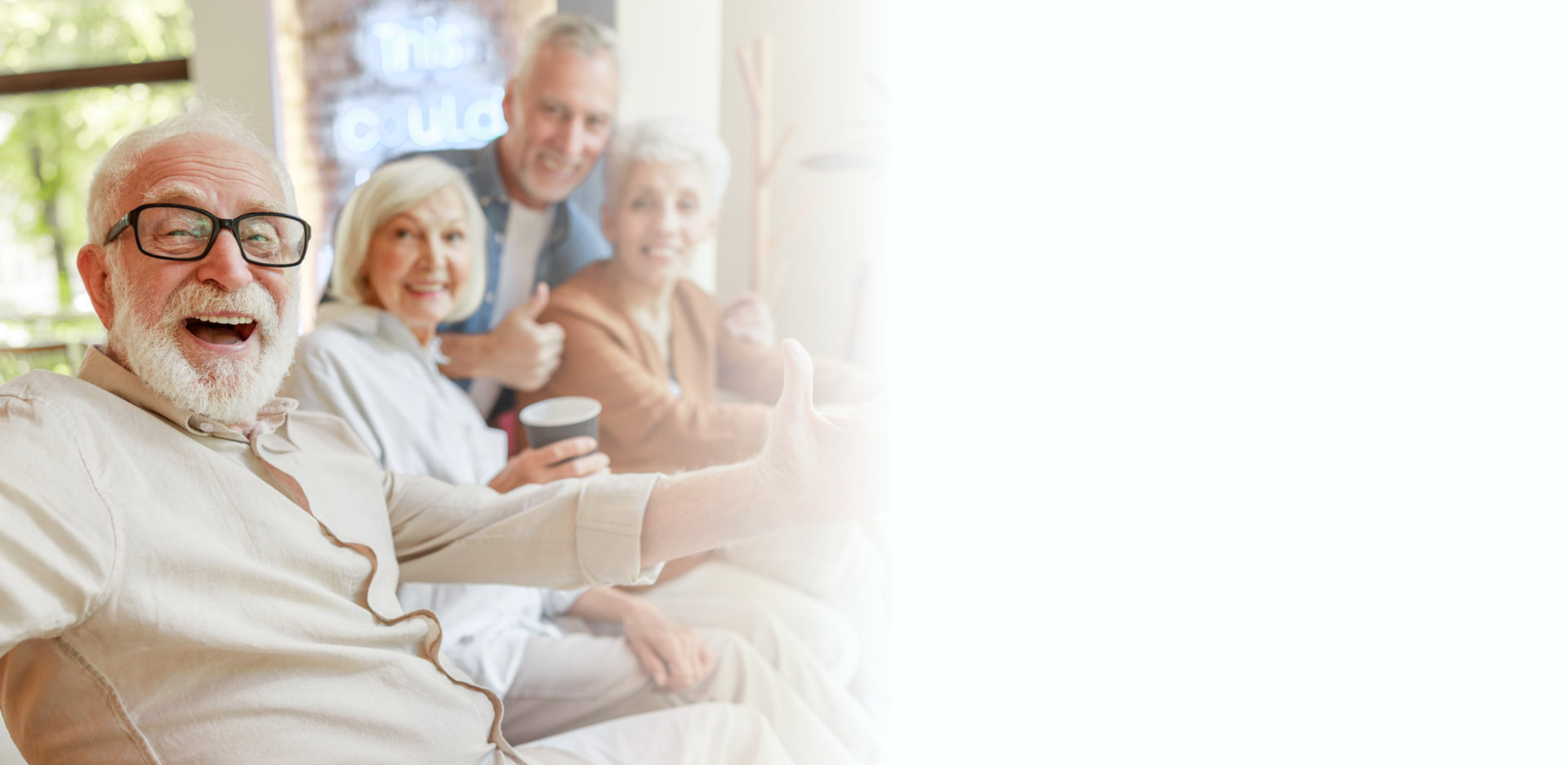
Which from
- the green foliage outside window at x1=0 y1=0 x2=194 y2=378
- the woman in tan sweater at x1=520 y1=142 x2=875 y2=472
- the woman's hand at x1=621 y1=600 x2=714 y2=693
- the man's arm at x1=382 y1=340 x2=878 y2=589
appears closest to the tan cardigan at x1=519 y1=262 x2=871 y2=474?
the woman in tan sweater at x1=520 y1=142 x2=875 y2=472

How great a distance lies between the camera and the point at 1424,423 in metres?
1.15

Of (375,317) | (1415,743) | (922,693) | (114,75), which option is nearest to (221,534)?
(375,317)

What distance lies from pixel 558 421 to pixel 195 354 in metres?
0.78

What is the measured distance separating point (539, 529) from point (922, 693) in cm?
72

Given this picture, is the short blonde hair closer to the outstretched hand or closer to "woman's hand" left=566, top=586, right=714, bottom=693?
"woman's hand" left=566, top=586, right=714, bottom=693

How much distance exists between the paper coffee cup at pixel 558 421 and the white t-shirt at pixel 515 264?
195 millimetres

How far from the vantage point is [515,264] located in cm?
195

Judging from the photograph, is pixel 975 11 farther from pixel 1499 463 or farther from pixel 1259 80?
pixel 1499 463

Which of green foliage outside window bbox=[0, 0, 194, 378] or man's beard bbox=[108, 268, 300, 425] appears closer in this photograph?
man's beard bbox=[108, 268, 300, 425]

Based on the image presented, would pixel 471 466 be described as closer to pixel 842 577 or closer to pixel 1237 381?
pixel 842 577

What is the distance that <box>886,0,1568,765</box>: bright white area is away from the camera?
1.12m

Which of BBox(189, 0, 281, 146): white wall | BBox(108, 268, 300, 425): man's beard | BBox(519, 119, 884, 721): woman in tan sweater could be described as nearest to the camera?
BBox(108, 268, 300, 425): man's beard

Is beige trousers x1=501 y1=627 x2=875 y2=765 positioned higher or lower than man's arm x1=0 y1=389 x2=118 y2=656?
lower

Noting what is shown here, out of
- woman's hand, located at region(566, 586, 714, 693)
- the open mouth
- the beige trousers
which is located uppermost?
the open mouth
